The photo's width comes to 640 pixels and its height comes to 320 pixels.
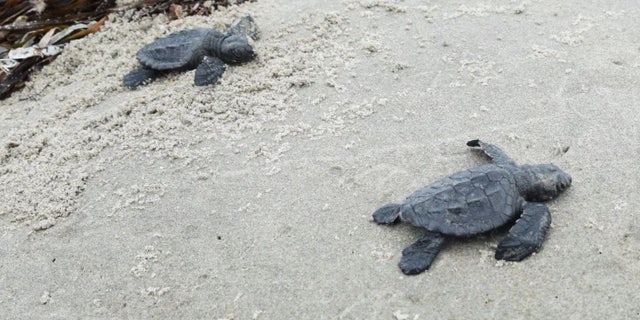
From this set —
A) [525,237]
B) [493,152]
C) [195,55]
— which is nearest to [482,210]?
[525,237]

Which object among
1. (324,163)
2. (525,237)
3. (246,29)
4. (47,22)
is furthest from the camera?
(47,22)

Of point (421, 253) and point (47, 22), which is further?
point (47, 22)

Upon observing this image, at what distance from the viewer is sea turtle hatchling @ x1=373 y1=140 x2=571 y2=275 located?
7.10 ft

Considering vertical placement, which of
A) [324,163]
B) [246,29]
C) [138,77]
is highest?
[246,29]

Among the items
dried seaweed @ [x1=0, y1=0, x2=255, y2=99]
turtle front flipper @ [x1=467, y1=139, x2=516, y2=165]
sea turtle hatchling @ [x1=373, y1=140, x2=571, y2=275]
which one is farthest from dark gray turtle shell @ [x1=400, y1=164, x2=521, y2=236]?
dried seaweed @ [x1=0, y1=0, x2=255, y2=99]

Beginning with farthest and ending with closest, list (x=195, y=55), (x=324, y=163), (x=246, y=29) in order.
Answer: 1. (x=246, y=29)
2. (x=195, y=55)
3. (x=324, y=163)

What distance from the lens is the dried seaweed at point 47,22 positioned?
4117 millimetres

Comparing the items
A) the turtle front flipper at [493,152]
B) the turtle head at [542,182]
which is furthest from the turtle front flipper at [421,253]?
the turtle front flipper at [493,152]

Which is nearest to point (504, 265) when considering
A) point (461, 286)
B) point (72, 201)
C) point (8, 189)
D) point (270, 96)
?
point (461, 286)

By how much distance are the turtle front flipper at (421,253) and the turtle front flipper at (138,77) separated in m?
2.17

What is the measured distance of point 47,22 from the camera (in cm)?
443

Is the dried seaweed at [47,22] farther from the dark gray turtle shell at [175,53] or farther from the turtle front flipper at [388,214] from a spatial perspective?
the turtle front flipper at [388,214]

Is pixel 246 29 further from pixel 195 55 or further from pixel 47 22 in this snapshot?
pixel 47 22

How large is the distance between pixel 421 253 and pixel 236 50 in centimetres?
195
